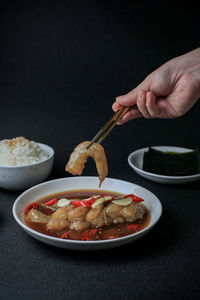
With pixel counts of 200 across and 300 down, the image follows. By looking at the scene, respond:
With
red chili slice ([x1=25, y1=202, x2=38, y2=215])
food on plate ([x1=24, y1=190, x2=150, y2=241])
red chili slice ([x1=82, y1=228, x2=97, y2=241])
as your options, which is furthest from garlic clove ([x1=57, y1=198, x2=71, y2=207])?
red chili slice ([x1=82, y1=228, x2=97, y2=241])

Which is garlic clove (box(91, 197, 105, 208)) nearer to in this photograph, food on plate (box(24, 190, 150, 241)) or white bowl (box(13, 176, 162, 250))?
food on plate (box(24, 190, 150, 241))

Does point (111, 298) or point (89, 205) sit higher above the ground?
point (89, 205)

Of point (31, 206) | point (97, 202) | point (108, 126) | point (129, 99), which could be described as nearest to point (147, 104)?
→ point (129, 99)

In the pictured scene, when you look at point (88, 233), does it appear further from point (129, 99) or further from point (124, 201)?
point (129, 99)

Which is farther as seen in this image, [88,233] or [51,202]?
[51,202]

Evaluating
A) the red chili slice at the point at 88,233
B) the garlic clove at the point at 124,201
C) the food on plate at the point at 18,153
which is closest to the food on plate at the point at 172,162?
the garlic clove at the point at 124,201

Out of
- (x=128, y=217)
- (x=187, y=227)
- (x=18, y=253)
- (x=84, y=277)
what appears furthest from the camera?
(x=187, y=227)

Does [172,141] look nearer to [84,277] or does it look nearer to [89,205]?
[89,205]

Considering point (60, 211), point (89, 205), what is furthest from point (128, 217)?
point (60, 211)
